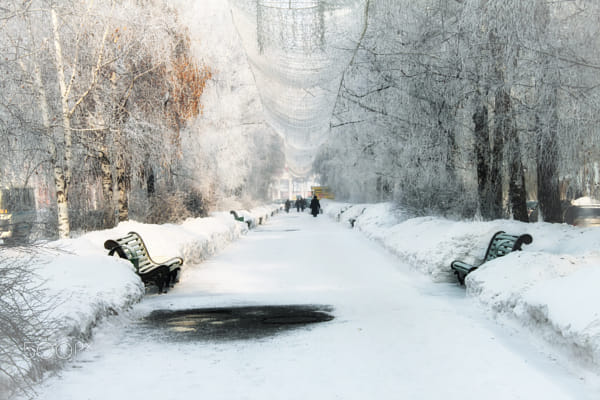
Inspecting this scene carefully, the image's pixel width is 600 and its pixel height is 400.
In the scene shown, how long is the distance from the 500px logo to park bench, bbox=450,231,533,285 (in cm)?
561

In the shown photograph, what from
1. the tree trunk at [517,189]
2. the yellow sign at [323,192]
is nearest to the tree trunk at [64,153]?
the tree trunk at [517,189]

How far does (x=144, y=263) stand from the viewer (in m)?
9.27

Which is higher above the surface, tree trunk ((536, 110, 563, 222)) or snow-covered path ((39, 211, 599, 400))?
tree trunk ((536, 110, 563, 222))

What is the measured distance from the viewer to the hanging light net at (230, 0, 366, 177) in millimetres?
8461

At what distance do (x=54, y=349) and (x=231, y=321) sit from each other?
2298 millimetres

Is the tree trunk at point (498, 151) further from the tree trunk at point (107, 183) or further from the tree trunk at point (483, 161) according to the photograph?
the tree trunk at point (107, 183)

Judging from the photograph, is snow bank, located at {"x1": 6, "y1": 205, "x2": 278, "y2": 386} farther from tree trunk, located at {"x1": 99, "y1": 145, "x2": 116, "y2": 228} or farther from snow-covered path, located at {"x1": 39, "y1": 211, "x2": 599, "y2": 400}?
tree trunk, located at {"x1": 99, "y1": 145, "x2": 116, "y2": 228}

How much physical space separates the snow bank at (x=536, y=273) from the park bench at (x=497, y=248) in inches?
8.8

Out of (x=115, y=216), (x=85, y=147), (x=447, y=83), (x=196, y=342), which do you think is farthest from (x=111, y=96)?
(x=196, y=342)

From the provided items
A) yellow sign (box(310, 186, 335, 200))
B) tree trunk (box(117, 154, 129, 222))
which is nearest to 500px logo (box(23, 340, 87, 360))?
tree trunk (box(117, 154, 129, 222))

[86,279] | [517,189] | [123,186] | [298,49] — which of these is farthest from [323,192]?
[86,279]

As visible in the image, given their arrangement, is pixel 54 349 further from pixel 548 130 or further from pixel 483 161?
pixel 483 161

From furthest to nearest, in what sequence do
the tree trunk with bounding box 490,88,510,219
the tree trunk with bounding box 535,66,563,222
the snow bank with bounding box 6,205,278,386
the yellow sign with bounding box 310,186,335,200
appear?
the yellow sign with bounding box 310,186,335,200, the tree trunk with bounding box 490,88,510,219, the tree trunk with bounding box 535,66,563,222, the snow bank with bounding box 6,205,278,386

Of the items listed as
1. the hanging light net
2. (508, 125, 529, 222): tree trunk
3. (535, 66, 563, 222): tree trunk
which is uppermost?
the hanging light net
